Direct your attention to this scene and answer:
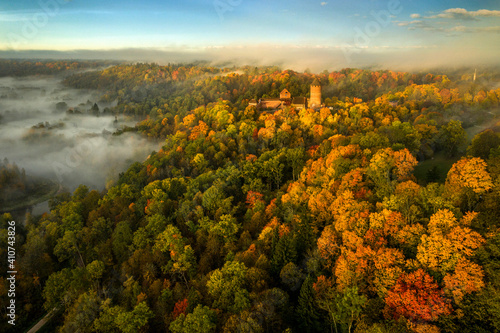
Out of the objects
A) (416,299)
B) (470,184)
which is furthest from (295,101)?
(416,299)

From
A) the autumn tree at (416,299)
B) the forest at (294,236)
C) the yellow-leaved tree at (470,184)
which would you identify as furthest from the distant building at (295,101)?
the autumn tree at (416,299)

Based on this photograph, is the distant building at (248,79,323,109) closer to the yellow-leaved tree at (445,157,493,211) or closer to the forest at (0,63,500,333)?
the forest at (0,63,500,333)

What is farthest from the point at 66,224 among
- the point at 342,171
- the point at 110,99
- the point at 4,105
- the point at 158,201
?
the point at 4,105

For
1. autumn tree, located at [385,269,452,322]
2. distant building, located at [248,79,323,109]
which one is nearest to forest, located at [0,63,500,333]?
autumn tree, located at [385,269,452,322]

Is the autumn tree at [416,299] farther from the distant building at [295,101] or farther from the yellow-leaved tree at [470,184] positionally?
the distant building at [295,101]

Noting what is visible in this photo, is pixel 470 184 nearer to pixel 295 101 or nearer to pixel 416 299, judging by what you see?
pixel 416 299
